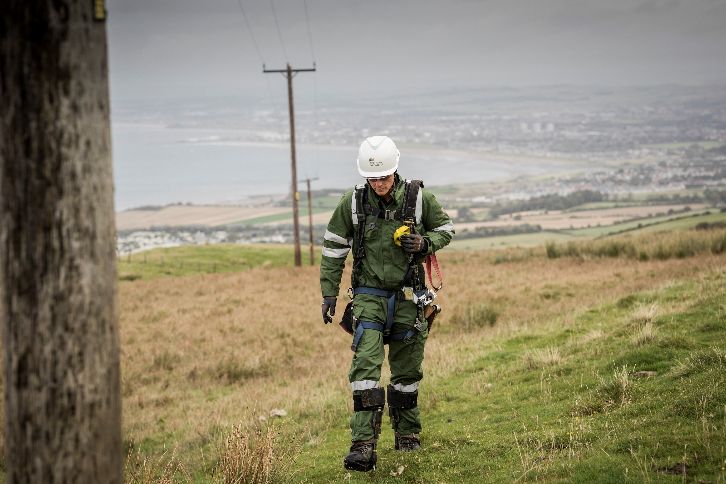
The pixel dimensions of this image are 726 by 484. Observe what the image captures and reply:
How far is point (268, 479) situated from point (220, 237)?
8002 cm

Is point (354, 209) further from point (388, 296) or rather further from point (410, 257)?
point (388, 296)

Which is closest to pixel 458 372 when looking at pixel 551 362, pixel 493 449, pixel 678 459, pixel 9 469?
pixel 551 362

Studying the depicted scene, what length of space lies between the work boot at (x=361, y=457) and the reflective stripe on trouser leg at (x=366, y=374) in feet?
0.19

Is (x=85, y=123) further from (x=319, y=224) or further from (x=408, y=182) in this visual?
(x=319, y=224)

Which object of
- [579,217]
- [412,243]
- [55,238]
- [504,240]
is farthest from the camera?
[579,217]

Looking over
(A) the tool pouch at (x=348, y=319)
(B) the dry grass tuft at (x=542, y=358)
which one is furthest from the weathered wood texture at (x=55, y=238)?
(B) the dry grass tuft at (x=542, y=358)

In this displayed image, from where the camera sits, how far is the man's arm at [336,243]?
6.92m

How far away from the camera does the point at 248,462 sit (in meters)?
6.07

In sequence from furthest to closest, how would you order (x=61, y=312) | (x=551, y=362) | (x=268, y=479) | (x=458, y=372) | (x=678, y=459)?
1. (x=458, y=372)
2. (x=551, y=362)
3. (x=268, y=479)
4. (x=678, y=459)
5. (x=61, y=312)

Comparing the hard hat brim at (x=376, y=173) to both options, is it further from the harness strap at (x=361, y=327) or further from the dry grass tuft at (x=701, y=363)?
the dry grass tuft at (x=701, y=363)

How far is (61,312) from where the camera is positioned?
9.96 feet

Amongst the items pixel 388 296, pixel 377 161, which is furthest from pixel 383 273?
pixel 377 161

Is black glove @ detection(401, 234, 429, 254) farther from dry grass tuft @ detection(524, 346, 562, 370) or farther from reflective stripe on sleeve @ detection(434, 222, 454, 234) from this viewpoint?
dry grass tuft @ detection(524, 346, 562, 370)

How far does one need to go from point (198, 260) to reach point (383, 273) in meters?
37.2
